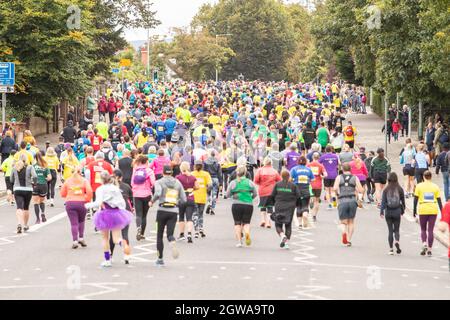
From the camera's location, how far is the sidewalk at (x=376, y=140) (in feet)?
119

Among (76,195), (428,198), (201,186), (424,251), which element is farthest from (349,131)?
(76,195)

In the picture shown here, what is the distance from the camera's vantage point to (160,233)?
732 inches

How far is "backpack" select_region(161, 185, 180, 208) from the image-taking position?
18.8 m

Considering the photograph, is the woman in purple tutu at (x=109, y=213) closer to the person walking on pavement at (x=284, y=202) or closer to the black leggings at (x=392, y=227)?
the person walking on pavement at (x=284, y=202)

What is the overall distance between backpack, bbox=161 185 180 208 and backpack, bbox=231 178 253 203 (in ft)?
8.57

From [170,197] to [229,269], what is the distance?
1559 mm

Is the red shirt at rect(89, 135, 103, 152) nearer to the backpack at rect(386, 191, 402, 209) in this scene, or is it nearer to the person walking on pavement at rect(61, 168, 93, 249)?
the person walking on pavement at rect(61, 168, 93, 249)

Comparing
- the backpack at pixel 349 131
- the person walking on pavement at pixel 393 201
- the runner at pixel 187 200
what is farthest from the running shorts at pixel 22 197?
the backpack at pixel 349 131

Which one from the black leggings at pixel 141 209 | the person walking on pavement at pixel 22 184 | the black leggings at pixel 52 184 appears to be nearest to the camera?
the black leggings at pixel 141 209

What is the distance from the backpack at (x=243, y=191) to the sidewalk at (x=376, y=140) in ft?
15.0

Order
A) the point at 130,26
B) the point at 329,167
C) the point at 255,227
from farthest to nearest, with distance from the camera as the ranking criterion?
the point at 130,26 → the point at 329,167 → the point at 255,227
